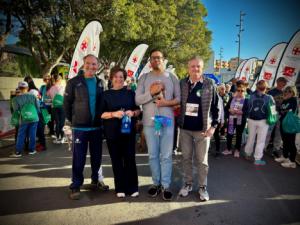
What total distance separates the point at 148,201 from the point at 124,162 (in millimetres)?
687

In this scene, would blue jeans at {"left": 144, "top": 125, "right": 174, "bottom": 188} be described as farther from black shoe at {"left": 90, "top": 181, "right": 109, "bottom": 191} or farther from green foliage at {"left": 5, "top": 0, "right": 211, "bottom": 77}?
green foliage at {"left": 5, "top": 0, "right": 211, "bottom": 77}

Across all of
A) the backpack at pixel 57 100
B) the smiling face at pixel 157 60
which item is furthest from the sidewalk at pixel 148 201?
the backpack at pixel 57 100

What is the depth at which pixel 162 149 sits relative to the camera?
369 centimetres

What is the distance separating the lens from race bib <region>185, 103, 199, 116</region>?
3611 millimetres

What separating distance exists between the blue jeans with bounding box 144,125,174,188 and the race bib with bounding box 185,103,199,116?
323 millimetres

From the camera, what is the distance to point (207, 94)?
3.54m

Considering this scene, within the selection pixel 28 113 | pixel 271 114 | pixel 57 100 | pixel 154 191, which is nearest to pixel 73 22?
pixel 57 100

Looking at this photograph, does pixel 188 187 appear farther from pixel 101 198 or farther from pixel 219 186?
pixel 101 198

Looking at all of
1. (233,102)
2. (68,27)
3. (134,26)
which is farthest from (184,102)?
(134,26)

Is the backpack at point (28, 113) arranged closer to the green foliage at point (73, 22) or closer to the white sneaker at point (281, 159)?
the white sneaker at point (281, 159)

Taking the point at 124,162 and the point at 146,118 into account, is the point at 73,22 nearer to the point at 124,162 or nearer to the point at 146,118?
the point at 146,118

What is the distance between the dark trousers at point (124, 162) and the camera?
12.0 ft

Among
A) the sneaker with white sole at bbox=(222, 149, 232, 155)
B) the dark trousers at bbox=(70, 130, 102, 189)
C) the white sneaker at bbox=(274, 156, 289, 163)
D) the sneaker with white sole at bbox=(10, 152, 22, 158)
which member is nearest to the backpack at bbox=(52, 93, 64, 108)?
the sneaker with white sole at bbox=(10, 152, 22, 158)

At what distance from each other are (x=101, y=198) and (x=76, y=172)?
1.83 feet
